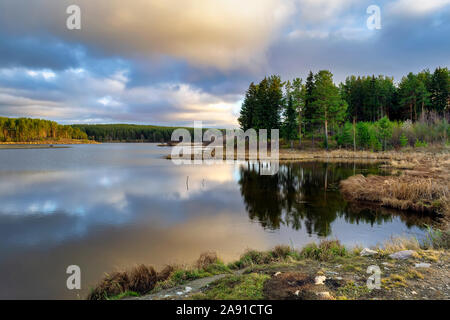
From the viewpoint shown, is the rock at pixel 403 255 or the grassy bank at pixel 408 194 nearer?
the rock at pixel 403 255

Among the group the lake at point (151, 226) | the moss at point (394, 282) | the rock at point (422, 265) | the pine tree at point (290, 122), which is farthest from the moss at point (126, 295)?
the pine tree at point (290, 122)

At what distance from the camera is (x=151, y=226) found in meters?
12.9

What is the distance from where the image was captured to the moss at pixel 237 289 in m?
4.73

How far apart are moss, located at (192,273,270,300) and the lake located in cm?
341

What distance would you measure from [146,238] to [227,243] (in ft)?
12.6

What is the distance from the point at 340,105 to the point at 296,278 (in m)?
66.5

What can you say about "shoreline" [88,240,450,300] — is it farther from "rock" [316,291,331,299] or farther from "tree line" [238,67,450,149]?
"tree line" [238,67,450,149]

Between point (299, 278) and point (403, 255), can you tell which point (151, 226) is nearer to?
point (299, 278)

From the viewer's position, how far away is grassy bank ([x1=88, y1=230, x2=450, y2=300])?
471 centimetres

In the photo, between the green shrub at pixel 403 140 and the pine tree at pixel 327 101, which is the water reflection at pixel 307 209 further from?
the green shrub at pixel 403 140

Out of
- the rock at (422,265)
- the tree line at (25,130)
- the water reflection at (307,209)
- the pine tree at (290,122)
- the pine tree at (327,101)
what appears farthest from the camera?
the tree line at (25,130)

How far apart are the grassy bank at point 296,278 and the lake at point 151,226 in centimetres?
142
